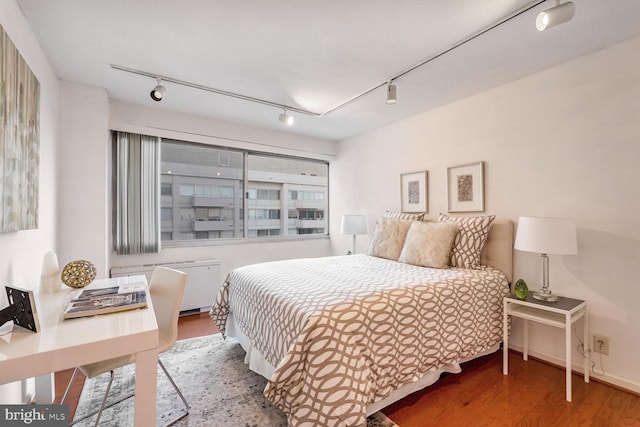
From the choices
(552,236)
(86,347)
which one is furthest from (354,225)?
(86,347)

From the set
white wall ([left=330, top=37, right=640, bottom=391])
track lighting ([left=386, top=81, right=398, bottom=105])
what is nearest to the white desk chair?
track lighting ([left=386, top=81, right=398, bottom=105])

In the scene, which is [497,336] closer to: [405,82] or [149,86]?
[405,82]

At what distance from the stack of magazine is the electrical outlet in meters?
3.03

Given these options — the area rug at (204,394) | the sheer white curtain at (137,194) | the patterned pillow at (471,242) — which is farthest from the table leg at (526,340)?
the sheer white curtain at (137,194)

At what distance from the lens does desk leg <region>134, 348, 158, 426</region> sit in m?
1.06

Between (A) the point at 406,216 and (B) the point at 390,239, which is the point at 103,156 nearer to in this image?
(B) the point at 390,239

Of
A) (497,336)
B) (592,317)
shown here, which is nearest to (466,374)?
(497,336)

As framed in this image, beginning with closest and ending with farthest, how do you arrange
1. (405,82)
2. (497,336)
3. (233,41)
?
(233,41)
(497,336)
(405,82)

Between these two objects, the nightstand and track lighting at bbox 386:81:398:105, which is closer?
the nightstand

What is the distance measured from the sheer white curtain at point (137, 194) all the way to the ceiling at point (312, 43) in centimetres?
54

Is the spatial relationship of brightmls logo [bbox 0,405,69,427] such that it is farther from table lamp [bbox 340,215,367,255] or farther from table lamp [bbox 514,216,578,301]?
table lamp [bbox 340,215,367,255]

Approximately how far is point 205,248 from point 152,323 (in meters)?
2.63

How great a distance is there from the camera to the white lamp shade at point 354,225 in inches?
151

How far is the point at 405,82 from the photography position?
102 inches
